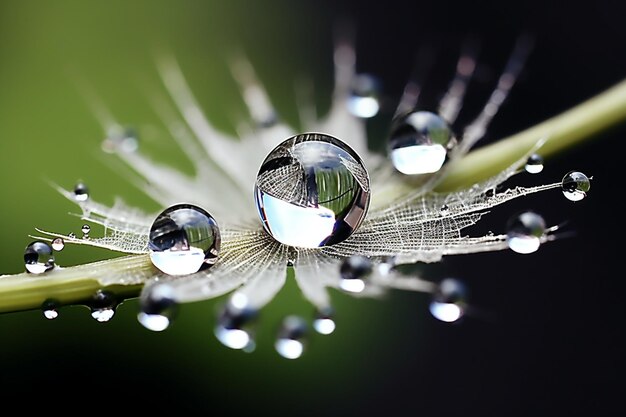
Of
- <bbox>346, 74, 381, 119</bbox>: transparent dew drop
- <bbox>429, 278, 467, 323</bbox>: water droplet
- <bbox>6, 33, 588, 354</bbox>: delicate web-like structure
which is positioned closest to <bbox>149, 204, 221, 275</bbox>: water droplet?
<bbox>6, 33, 588, 354</bbox>: delicate web-like structure

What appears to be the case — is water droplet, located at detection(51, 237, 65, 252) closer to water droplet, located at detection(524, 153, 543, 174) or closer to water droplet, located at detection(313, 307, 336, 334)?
water droplet, located at detection(313, 307, 336, 334)

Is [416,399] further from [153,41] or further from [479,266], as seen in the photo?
[153,41]

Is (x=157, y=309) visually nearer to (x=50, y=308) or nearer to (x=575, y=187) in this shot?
(x=50, y=308)

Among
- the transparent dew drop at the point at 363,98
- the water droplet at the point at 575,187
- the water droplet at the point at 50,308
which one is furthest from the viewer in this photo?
the transparent dew drop at the point at 363,98

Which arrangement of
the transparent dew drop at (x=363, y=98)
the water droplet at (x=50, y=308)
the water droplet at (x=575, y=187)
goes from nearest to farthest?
1. the water droplet at (x=50, y=308)
2. the water droplet at (x=575, y=187)
3. the transparent dew drop at (x=363, y=98)

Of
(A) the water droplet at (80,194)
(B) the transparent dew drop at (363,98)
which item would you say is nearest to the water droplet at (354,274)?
(A) the water droplet at (80,194)

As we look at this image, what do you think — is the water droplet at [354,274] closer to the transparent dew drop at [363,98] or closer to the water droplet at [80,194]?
the water droplet at [80,194]
